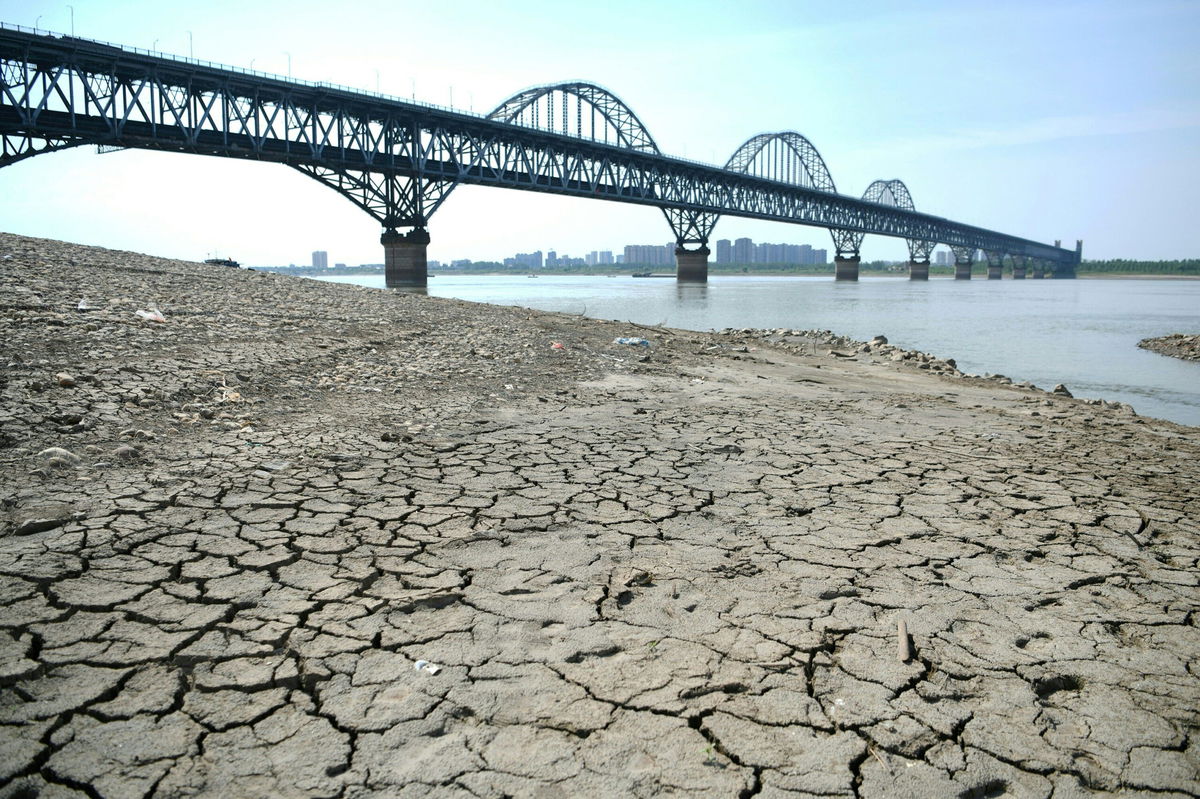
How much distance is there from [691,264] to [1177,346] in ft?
233

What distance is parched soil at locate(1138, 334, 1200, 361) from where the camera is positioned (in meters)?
19.0

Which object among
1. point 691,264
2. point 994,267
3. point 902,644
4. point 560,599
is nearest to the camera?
point 902,644

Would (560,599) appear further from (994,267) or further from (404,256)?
(994,267)

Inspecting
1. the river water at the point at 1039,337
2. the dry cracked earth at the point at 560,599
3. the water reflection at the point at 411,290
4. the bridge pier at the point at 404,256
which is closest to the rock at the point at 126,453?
the dry cracked earth at the point at 560,599

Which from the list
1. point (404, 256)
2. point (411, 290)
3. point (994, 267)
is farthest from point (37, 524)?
point (994, 267)

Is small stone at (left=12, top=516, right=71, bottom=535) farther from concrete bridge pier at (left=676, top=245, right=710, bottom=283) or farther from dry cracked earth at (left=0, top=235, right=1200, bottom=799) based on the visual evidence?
concrete bridge pier at (left=676, top=245, right=710, bottom=283)

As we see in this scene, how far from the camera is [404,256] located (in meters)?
55.1

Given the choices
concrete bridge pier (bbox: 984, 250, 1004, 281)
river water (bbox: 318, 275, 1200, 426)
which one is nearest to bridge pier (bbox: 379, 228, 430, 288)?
river water (bbox: 318, 275, 1200, 426)

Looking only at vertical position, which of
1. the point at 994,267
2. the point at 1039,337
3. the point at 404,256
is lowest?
the point at 1039,337

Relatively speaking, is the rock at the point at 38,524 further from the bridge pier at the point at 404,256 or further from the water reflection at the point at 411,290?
the bridge pier at the point at 404,256

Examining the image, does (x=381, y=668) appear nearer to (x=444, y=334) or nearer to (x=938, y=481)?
(x=938, y=481)

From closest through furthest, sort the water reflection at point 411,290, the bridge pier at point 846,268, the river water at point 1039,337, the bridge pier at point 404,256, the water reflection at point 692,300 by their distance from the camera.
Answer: the river water at point 1039,337 → the water reflection at point 411,290 → the water reflection at point 692,300 → the bridge pier at point 404,256 → the bridge pier at point 846,268

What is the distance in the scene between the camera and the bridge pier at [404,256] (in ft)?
176

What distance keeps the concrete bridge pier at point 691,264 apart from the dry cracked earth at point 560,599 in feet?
273
